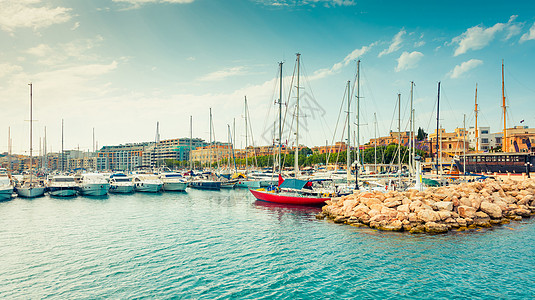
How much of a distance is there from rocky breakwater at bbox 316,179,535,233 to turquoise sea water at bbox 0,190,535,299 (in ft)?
5.22

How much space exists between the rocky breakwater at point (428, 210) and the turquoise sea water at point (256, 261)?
1.59 meters

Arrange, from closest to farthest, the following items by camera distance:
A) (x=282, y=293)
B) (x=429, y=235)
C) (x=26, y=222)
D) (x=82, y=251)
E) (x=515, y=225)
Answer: (x=282, y=293), (x=82, y=251), (x=429, y=235), (x=515, y=225), (x=26, y=222)

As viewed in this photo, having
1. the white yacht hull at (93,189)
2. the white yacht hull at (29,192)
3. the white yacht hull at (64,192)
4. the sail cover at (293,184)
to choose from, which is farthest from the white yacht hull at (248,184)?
the white yacht hull at (29,192)

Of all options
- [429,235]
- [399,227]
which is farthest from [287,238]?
[429,235]

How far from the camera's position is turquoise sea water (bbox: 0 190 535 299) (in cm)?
1502

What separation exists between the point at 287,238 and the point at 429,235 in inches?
441

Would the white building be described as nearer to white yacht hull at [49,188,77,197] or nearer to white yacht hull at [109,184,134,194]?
white yacht hull at [109,184,134,194]

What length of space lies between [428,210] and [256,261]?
1688cm

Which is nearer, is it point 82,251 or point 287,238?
point 82,251

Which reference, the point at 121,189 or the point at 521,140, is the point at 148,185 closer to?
the point at 121,189

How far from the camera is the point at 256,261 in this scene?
63.1ft

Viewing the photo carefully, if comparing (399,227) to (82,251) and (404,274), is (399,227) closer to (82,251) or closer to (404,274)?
(404,274)

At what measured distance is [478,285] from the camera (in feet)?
50.2

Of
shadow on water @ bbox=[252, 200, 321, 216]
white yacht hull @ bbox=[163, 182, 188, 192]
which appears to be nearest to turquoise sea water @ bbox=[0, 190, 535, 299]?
shadow on water @ bbox=[252, 200, 321, 216]
